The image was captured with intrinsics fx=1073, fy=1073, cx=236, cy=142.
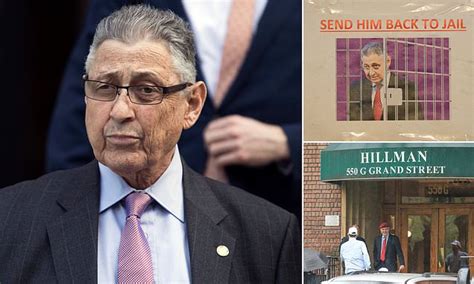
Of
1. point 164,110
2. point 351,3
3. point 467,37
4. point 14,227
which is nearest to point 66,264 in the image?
point 14,227

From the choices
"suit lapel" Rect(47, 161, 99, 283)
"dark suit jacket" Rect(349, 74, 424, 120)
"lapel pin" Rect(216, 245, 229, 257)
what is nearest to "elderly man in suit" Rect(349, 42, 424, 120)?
"dark suit jacket" Rect(349, 74, 424, 120)

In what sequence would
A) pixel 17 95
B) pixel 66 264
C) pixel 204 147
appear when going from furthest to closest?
pixel 17 95
pixel 204 147
pixel 66 264

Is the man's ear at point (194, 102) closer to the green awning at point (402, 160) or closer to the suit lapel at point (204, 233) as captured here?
the suit lapel at point (204, 233)

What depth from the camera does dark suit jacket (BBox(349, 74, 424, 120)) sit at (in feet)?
14.1

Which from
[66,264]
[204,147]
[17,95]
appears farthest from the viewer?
[17,95]

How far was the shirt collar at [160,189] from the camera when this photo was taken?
422 cm

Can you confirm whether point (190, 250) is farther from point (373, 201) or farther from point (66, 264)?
point (373, 201)

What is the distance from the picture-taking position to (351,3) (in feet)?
14.2

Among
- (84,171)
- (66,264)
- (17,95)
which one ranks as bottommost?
(66,264)

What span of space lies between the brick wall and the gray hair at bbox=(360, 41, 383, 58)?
1.33 feet

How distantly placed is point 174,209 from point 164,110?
0.41 m

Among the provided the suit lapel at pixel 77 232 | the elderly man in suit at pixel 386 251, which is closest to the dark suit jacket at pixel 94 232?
the suit lapel at pixel 77 232

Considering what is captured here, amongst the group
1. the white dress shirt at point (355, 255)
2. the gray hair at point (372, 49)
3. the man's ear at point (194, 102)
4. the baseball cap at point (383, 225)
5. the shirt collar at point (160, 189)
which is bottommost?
the white dress shirt at point (355, 255)

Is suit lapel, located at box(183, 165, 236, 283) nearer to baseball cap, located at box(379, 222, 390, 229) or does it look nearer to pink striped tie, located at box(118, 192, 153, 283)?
pink striped tie, located at box(118, 192, 153, 283)
